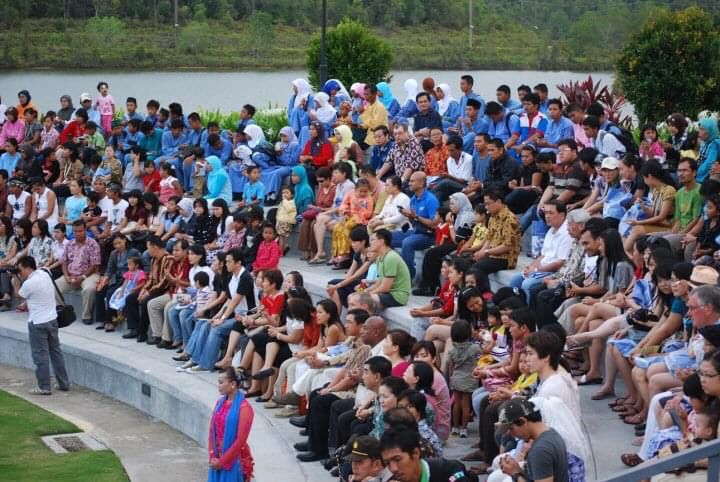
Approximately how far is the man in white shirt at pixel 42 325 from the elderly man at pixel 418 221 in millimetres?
4334

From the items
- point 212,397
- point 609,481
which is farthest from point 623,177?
point 609,481

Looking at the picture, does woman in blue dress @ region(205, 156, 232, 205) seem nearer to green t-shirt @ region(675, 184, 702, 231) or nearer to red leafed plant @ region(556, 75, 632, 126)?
red leafed plant @ region(556, 75, 632, 126)

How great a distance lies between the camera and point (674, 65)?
2000cm

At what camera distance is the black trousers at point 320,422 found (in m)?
12.1

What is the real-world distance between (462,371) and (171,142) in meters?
11.5

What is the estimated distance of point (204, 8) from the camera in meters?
39.0

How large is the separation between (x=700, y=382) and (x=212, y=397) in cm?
698

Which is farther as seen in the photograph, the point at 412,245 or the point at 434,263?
the point at 412,245

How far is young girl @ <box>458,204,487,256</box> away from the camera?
47.9 feet

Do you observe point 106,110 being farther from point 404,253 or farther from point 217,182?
point 404,253

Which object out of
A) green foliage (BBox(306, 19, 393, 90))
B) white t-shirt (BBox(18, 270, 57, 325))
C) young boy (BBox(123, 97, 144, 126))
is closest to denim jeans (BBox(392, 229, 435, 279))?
white t-shirt (BBox(18, 270, 57, 325))

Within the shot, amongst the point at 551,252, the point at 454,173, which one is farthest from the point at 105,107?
the point at 551,252

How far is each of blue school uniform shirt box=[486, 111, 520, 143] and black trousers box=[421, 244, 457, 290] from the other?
315cm

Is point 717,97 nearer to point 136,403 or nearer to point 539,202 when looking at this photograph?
point 539,202
